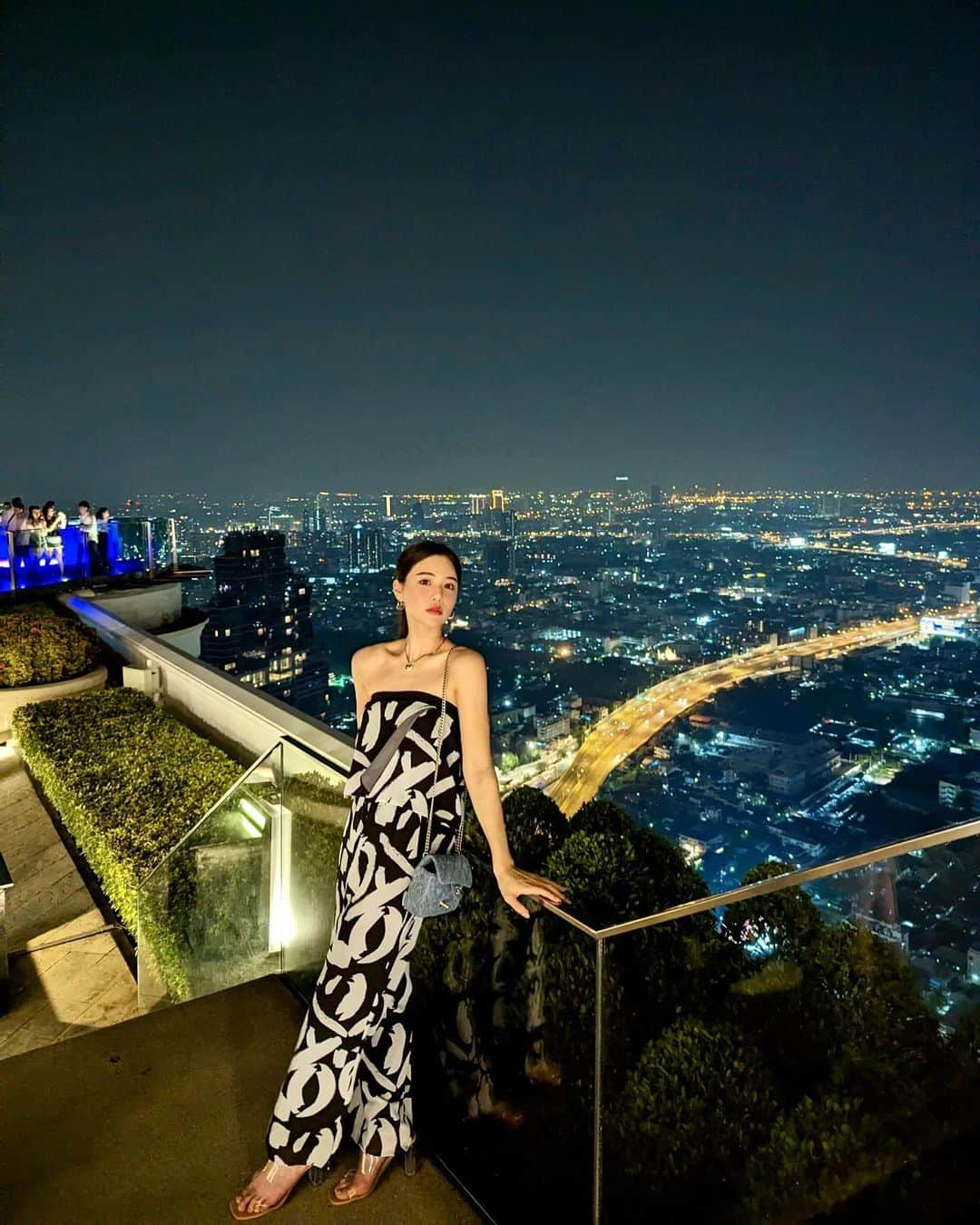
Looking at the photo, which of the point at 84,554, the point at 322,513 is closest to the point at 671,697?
the point at 84,554

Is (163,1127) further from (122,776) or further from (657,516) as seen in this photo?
(657,516)

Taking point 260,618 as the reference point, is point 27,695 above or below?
above

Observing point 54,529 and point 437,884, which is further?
point 54,529

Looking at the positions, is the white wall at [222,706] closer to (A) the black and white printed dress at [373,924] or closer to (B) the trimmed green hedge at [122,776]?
(B) the trimmed green hedge at [122,776]

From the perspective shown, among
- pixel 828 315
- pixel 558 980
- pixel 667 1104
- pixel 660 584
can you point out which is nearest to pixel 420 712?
pixel 558 980

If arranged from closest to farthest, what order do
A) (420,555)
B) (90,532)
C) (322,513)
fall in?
(420,555)
(90,532)
(322,513)

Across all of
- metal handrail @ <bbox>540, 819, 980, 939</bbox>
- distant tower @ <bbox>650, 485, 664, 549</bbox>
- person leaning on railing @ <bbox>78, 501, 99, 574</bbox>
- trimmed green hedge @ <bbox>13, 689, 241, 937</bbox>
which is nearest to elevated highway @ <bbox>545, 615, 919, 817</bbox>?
trimmed green hedge @ <bbox>13, 689, 241, 937</bbox>

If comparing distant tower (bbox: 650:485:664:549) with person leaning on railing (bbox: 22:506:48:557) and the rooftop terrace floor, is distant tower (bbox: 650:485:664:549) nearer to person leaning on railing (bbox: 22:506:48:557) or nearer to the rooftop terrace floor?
person leaning on railing (bbox: 22:506:48:557)

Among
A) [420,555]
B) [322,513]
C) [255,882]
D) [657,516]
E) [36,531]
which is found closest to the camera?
[420,555]
